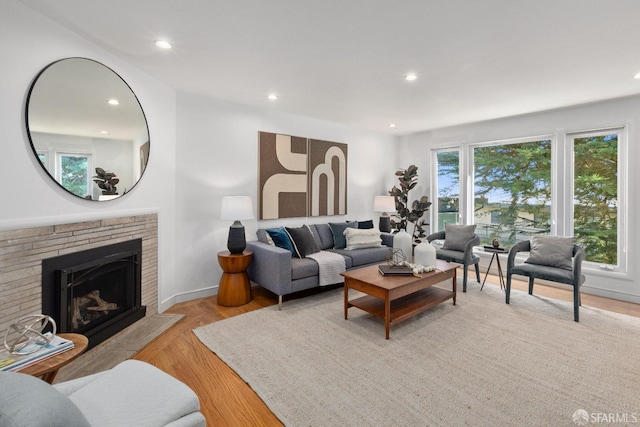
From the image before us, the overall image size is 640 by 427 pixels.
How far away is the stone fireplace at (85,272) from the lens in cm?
191

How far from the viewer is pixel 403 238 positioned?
151 inches

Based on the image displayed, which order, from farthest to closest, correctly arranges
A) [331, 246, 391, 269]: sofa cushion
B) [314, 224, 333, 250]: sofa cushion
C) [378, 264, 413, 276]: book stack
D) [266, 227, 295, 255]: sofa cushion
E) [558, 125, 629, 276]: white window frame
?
1. [314, 224, 333, 250]: sofa cushion
2. [331, 246, 391, 269]: sofa cushion
3. [266, 227, 295, 255]: sofa cushion
4. [558, 125, 629, 276]: white window frame
5. [378, 264, 413, 276]: book stack

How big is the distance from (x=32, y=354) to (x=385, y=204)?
4855mm

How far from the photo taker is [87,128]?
8.03ft

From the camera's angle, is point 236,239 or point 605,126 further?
point 605,126

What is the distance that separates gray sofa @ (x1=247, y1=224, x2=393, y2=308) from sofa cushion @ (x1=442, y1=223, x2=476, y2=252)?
3.46 feet

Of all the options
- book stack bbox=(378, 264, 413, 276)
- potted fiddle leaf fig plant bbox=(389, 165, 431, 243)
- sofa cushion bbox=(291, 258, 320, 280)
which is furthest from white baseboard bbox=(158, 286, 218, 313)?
potted fiddle leaf fig plant bbox=(389, 165, 431, 243)

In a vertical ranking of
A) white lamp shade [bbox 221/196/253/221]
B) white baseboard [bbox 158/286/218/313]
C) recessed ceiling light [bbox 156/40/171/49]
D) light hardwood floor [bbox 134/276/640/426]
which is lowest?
light hardwood floor [bbox 134/276/640/426]

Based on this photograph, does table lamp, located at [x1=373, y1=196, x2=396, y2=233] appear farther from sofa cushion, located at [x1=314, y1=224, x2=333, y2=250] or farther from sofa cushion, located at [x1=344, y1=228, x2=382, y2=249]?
sofa cushion, located at [x1=314, y1=224, x2=333, y2=250]

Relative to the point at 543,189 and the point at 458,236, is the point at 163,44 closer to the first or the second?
the point at 458,236

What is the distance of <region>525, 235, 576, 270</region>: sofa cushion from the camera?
3.45m

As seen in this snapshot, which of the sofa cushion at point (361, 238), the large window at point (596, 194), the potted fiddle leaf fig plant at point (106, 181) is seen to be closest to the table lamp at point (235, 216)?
the potted fiddle leaf fig plant at point (106, 181)

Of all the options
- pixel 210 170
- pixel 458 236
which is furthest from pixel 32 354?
pixel 458 236

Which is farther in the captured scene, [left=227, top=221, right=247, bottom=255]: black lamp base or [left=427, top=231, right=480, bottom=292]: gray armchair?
[left=427, top=231, right=480, bottom=292]: gray armchair
